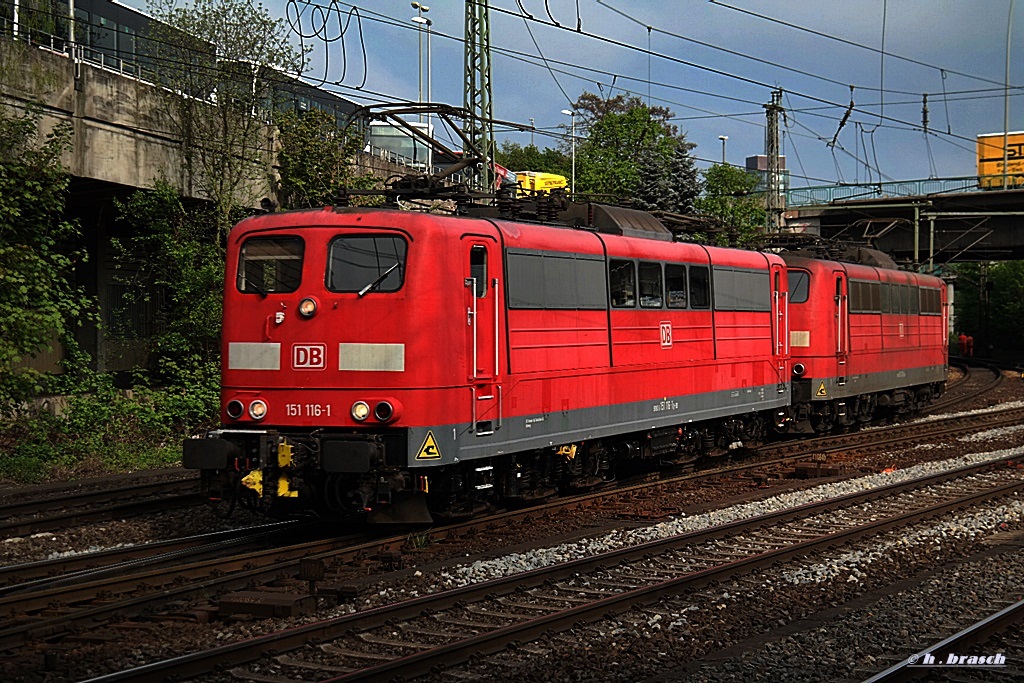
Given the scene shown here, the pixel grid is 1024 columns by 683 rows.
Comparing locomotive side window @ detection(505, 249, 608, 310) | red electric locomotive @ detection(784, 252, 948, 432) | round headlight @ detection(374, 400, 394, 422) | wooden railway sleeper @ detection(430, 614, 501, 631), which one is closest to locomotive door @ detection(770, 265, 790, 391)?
red electric locomotive @ detection(784, 252, 948, 432)

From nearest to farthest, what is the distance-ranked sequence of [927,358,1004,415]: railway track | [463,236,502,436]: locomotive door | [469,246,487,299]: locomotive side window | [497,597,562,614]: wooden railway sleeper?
[497,597,562,614]: wooden railway sleeper, [463,236,502,436]: locomotive door, [469,246,487,299]: locomotive side window, [927,358,1004,415]: railway track

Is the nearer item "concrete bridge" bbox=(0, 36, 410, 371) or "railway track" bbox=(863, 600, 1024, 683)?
"railway track" bbox=(863, 600, 1024, 683)

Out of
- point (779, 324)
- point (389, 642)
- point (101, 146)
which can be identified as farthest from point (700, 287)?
point (101, 146)

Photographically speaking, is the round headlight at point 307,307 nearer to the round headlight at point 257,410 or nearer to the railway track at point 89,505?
the round headlight at point 257,410

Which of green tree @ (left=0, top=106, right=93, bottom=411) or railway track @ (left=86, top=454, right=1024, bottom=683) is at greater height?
green tree @ (left=0, top=106, right=93, bottom=411)

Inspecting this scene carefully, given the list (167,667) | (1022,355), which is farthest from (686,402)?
(1022,355)

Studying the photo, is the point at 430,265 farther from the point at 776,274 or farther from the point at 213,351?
the point at 213,351

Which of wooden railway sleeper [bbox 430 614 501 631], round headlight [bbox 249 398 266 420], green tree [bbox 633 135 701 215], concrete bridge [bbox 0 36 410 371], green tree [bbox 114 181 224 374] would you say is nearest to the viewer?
wooden railway sleeper [bbox 430 614 501 631]

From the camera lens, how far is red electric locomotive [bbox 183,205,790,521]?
419 inches

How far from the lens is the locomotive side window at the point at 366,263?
10.9m

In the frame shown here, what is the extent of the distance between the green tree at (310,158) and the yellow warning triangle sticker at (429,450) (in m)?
12.6

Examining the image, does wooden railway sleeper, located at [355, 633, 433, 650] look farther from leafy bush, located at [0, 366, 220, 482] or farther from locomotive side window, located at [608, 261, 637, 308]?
leafy bush, located at [0, 366, 220, 482]

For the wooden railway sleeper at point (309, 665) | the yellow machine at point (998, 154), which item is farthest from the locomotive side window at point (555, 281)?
the yellow machine at point (998, 154)

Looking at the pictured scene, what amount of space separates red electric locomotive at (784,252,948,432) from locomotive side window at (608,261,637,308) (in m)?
8.03
